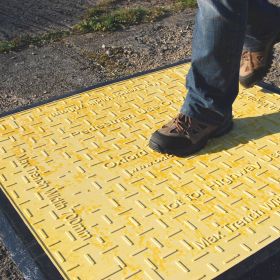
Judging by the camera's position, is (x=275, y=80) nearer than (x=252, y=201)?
No

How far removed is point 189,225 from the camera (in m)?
A: 2.20

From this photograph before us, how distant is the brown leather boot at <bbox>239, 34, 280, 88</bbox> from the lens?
3131 millimetres

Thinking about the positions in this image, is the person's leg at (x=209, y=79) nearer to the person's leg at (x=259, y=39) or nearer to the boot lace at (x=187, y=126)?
the boot lace at (x=187, y=126)

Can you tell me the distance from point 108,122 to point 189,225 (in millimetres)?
969

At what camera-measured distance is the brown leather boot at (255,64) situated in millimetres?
3131

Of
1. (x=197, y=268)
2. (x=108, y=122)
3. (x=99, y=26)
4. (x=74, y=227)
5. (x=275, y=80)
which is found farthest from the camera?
(x=99, y=26)

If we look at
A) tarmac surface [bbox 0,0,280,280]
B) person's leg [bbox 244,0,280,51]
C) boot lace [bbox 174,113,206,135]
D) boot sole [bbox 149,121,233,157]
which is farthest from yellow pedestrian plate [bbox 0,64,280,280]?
tarmac surface [bbox 0,0,280,280]

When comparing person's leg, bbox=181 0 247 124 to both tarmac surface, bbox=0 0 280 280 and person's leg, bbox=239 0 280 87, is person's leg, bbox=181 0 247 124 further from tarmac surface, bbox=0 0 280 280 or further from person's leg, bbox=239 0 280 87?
tarmac surface, bbox=0 0 280 280

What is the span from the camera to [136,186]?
244 centimetres

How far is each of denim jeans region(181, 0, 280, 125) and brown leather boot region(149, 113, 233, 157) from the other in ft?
0.14

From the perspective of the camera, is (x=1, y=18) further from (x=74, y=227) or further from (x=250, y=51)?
(x=74, y=227)

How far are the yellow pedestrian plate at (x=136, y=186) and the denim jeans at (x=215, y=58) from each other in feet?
0.74

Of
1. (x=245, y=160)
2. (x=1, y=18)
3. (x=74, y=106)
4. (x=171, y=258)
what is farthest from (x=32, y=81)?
(x=171, y=258)

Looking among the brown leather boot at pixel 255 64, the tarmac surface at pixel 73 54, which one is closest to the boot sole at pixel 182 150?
the brown leather boot at pixel 255 64
